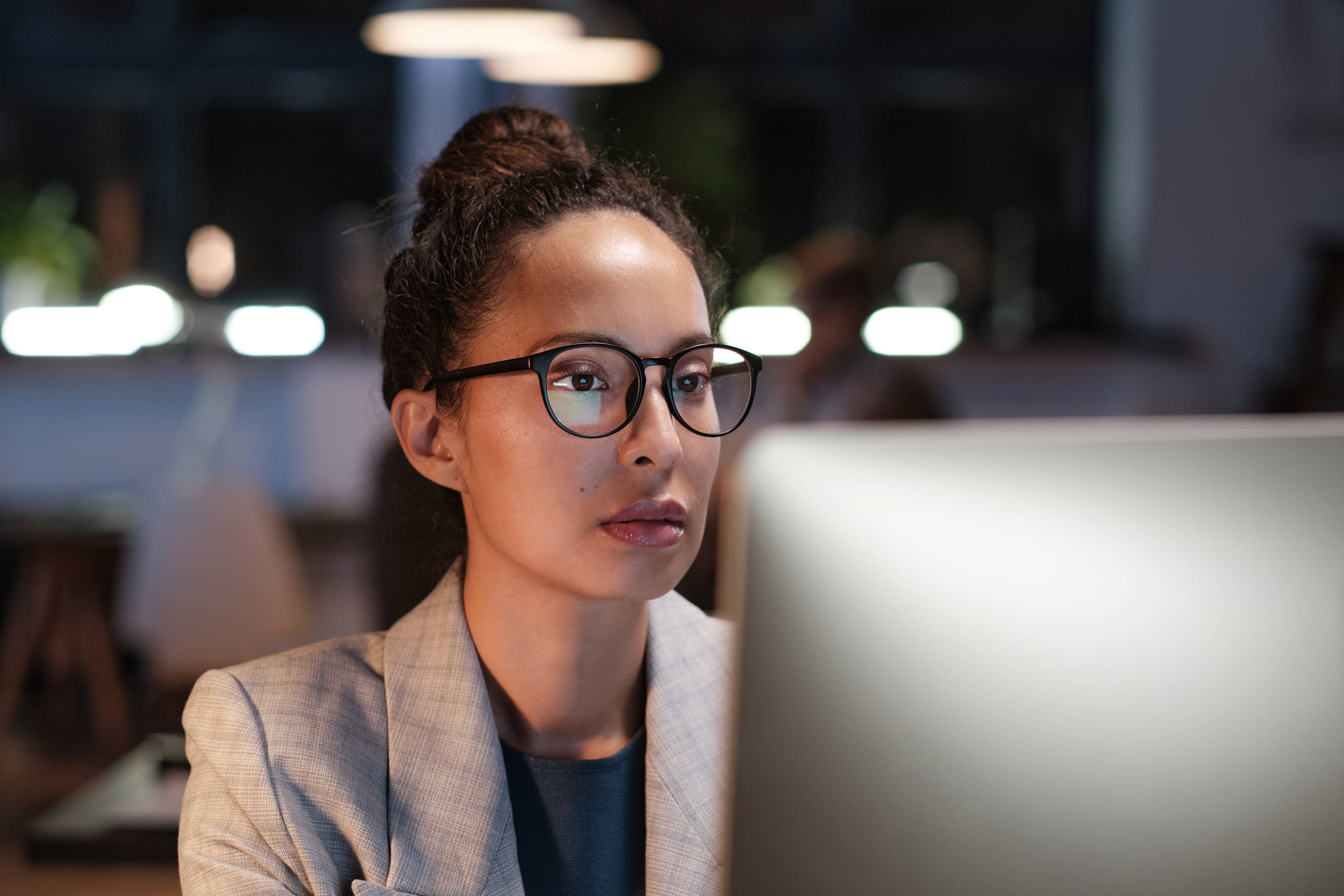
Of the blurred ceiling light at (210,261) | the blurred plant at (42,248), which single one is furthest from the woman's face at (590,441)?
the blurred plant at (42,248)

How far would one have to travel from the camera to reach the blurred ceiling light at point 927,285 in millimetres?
4551

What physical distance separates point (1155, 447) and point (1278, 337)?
454 centimetres

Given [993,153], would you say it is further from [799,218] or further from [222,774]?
[222,774]

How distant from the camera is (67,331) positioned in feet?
14.6

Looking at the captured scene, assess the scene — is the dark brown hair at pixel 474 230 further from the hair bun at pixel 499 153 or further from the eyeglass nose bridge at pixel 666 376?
the eyeglass nose bridge at pixel 666 376

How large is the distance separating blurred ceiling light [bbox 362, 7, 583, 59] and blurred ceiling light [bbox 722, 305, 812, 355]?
1752 mm

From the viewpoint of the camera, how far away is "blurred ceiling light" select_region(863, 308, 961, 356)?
14.5ft

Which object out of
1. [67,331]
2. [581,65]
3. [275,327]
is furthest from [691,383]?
[67,331]

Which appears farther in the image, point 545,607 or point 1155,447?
point 545,607

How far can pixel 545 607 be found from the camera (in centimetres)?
81

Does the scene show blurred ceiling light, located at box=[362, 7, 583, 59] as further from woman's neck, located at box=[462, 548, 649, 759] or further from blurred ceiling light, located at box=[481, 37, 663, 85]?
woman's neck, located at box=[462, 548, 649, 759]

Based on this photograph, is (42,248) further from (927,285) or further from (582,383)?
(582,383)

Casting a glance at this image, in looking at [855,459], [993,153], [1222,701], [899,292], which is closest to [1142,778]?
[1222,701]

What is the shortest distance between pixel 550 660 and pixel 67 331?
424 cm
